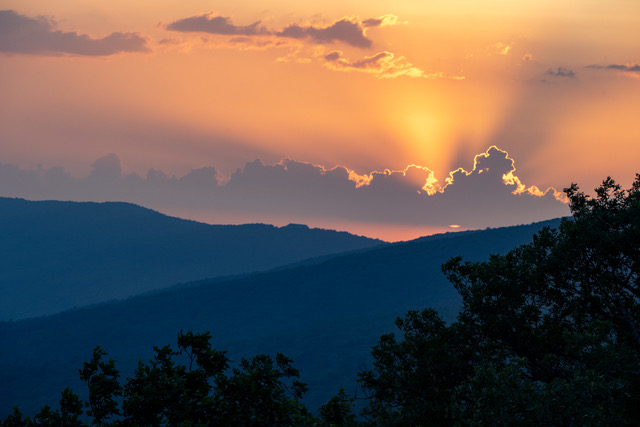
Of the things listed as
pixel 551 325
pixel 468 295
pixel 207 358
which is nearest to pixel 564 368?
pixel 551 325

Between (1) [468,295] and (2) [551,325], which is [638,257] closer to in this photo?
(2) [551,325]

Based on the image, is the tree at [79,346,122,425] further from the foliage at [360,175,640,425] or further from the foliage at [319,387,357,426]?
the foliage at [360,175,640,425]

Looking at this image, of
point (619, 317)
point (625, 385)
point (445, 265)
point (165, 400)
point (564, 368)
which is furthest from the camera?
point (445, 265)

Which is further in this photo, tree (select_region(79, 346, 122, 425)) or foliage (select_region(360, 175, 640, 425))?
foliage (select_region(360, 175, 640, 425))

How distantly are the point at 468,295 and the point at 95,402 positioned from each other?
839 inches

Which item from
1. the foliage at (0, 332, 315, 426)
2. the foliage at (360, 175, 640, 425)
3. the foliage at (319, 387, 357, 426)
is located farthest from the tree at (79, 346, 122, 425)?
the foliage at (360, 175, 640, 425)

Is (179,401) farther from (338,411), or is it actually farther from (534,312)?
(534,312)

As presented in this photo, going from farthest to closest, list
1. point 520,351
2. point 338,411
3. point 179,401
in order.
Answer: point 520,351
point 338,411
point 179,401

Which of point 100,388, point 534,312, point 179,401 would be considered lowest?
point 179,401

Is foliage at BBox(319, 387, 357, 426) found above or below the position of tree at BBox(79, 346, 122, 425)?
below

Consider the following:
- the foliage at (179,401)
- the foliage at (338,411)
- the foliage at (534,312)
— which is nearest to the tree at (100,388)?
the foliage at (179,401)

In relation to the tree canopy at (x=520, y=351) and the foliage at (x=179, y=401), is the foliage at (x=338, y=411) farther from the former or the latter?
the foliage at (x=179, y=401)

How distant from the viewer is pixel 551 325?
120 ft

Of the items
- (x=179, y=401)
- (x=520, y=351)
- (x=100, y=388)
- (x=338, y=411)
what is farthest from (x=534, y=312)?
(x=100, y=388)
